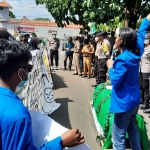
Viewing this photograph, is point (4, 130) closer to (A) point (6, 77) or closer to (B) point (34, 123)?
(A) point (6, 77)

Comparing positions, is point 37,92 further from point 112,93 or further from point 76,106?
point 112,93

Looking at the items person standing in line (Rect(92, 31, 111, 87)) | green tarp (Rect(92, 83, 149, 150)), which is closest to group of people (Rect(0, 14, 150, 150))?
green tarp (Rect(92, 83, 149, 150))

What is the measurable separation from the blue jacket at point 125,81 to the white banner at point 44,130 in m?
1.18

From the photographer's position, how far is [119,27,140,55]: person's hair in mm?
2744

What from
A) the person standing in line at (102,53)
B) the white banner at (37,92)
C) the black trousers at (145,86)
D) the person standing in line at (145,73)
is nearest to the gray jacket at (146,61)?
the person standing in line at (145,73)

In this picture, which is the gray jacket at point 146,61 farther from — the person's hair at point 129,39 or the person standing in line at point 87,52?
the person standing in line at point 87,52

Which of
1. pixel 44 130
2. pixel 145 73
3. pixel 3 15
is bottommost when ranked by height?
pixel 145 73

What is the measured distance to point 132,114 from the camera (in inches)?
117

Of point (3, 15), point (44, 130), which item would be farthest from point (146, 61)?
point (3, 15)

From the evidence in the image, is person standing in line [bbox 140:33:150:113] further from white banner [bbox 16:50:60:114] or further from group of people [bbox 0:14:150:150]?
white banner [bbox 16:50:60:114]

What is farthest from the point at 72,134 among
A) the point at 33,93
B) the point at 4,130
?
the point at 33,93

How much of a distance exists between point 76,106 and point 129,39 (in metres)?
3.74

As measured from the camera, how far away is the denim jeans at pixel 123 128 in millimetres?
2922

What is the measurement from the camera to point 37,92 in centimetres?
480
